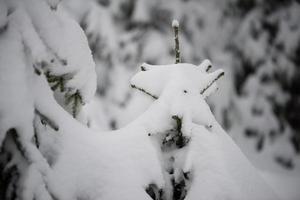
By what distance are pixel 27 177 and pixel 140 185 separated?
2.09 feet

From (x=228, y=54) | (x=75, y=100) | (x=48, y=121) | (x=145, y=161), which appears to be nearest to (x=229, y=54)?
(x=228, y=54)

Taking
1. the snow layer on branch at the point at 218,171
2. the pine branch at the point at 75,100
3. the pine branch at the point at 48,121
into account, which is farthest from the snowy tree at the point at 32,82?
the snow layer on branch at the point at 218,171

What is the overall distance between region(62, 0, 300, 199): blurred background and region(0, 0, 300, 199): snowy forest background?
0.07 feet

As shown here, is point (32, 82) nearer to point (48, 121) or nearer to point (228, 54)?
point (48, 121)

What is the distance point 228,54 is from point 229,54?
0.08 feet

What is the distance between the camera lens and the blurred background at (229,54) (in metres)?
7.21

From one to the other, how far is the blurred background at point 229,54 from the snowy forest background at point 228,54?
0.02 metres

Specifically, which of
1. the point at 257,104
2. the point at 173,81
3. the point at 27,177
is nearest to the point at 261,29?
the point at 257,104

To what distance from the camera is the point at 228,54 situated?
7.59 m

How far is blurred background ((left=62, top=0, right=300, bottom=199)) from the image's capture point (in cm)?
721

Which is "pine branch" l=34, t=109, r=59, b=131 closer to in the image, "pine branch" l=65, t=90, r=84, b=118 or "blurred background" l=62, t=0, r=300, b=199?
"pine branch" l=65, t=90, r=84, b=118

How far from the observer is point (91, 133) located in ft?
7.04

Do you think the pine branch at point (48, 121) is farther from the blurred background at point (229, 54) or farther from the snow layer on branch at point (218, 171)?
the blurred background at point (229, 54)

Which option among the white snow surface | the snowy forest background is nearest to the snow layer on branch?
the white snow surface
